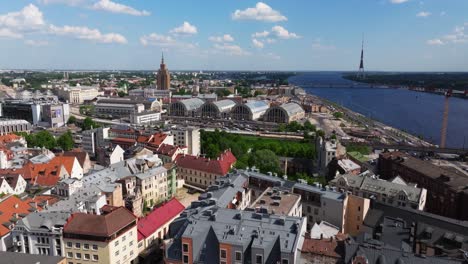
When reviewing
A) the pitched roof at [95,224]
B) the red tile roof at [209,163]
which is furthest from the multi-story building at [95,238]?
the red tile roof at [209,163]

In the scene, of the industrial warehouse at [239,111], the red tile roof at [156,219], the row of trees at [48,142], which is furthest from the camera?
the industrial warehouse at [239,111]

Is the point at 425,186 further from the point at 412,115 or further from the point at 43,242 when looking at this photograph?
the point at 412,115

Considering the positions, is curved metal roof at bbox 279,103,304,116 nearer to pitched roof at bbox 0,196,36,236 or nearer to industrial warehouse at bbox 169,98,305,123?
industrial warehouse at bbox 169,98,305,123

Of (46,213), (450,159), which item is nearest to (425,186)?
(450,159)

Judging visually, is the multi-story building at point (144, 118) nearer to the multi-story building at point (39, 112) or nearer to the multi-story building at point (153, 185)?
the multi-story building at point (39, 112)

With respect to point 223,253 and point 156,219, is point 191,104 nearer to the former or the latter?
point 156,219

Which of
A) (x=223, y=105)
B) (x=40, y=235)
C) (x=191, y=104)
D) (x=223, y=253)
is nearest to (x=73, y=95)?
(x=191, y=104)
